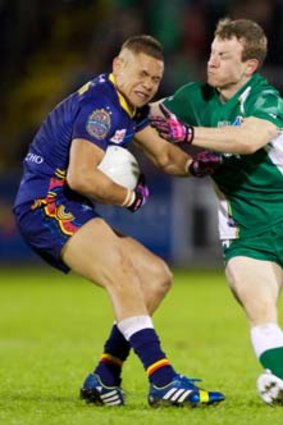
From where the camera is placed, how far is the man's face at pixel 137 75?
8133mm

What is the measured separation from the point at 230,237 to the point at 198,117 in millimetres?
792

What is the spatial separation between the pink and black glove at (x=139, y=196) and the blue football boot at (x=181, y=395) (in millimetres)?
950

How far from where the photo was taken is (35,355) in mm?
11234

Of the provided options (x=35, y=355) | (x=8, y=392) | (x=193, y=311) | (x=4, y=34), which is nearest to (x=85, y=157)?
(x=8, y=392)

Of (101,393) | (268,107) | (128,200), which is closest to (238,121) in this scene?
(268,107)

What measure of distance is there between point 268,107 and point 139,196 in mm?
893

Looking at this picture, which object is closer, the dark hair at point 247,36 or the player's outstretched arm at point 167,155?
the dark hair at point 247,36

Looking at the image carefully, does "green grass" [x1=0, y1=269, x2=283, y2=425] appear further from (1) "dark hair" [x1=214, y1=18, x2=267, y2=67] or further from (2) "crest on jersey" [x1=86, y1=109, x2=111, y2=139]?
(1) "dark hair" [x1=214, y1=18, x2=267, y2=67]

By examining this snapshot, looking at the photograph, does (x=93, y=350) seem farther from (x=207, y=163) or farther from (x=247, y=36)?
(x=247, y=36)

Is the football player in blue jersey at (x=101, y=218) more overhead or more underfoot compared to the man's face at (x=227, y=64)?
more underfoot

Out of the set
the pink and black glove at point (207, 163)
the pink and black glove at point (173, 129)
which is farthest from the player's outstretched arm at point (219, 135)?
the pink and black glove at point (207, 163)

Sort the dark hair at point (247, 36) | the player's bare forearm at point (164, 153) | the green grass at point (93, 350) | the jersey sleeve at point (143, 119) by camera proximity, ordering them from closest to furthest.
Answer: the green grass at point (93, 350) → the dark hair at point (247, 36) → the jersey sleeve at point (143, 119) → the player's bare forearm at point (164, 153)

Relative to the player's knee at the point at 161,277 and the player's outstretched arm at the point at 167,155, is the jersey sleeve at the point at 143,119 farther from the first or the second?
the player's knee at the point at 161,277

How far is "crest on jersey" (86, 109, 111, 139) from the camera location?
796cm
